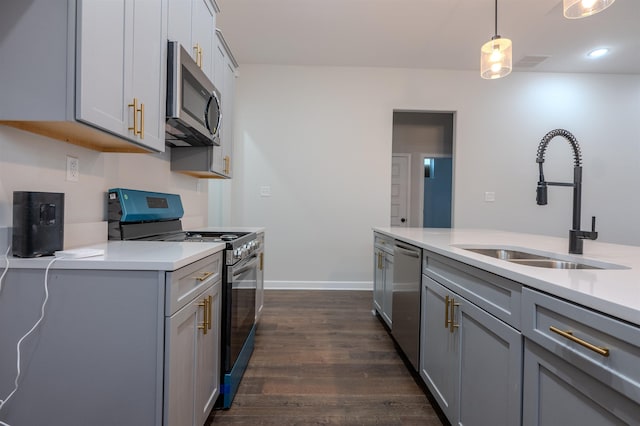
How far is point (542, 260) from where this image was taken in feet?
4.88

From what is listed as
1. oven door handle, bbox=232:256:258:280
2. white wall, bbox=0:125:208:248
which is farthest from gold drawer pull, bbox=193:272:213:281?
white wall, bbox=0:125:208:248

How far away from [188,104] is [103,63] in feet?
1.98

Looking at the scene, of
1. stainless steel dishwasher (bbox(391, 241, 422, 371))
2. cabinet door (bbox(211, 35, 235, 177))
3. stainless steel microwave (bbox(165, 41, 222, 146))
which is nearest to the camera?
stainless steel microwave (bbox(165, 41, 222, 146))

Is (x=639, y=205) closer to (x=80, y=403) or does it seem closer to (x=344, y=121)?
(x=344, y=121)

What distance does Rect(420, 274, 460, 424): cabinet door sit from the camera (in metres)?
1.43

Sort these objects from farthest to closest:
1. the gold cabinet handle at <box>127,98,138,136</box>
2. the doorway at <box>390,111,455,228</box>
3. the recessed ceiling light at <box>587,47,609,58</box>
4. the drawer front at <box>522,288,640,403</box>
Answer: the doorway at <box>390,111,455,228</box>, the recessed ceiling light at <box>587,47,609,58</box>, the gold cabinet handle at <box>127,98,138,136</box>, the drawer front at <box>522,288,640,403</box>

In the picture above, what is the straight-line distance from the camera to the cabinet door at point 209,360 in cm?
135

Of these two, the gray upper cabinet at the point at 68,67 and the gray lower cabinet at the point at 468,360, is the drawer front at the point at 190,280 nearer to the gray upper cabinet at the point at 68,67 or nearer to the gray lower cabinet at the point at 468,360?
the gray upper cabinet at the point at 68,67

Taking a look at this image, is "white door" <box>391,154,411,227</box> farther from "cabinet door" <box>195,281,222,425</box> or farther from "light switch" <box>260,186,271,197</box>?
"cabinet door" <box>195,281,222,425</box>

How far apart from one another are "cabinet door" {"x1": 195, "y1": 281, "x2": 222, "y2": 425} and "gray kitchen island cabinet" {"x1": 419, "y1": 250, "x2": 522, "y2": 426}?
110cm

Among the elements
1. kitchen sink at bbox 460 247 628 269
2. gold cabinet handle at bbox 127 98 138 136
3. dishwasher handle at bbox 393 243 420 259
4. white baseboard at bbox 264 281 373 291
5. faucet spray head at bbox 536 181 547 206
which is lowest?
white baseboard at bbox 264 281 373 291

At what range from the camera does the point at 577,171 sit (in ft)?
4.64

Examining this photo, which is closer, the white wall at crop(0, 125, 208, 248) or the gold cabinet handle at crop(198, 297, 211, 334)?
the white wall at crop(0, 125, 208, 248)

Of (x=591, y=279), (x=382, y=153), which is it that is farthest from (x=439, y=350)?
(x=382, y=153)
